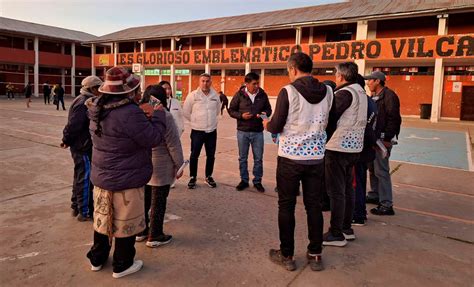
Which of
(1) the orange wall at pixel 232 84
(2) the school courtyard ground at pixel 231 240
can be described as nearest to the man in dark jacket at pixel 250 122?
(2) the school courtyard ground at pixel 231 240

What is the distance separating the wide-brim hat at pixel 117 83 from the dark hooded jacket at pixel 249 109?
2.95m

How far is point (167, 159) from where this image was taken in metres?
3.59

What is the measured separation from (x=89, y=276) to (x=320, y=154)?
7.25 ft

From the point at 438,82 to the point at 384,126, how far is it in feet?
58.9

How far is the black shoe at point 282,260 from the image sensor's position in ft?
10.3

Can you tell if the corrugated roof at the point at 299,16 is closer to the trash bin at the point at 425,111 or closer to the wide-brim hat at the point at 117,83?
the trash bin at the point at 425,111

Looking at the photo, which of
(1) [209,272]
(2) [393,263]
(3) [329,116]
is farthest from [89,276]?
(2) [393,263]

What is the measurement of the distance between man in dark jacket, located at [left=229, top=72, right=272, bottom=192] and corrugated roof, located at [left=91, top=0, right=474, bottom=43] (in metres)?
18.0

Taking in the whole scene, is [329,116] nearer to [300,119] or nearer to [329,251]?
[300,119]

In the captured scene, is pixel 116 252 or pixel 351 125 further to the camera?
pixel 351 125

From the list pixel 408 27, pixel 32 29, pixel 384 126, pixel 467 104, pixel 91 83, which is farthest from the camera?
pixel 32 29

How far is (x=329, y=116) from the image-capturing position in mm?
3311

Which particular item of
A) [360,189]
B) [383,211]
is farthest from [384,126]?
[383,211]

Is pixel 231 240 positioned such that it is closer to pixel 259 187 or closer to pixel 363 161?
pixel 363 161
